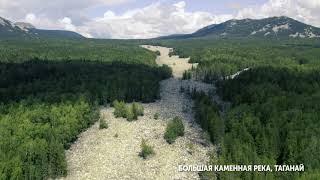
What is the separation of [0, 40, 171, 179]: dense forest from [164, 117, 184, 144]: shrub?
19344mm

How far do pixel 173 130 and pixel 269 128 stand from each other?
878 inches

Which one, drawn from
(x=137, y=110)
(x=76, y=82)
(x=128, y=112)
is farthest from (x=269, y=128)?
(x=76, y=82)

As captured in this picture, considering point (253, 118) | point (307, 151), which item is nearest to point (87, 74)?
point (253, 118)

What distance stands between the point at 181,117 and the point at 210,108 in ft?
29.0

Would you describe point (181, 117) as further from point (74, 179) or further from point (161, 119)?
point (74, 179)

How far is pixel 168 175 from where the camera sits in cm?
7931

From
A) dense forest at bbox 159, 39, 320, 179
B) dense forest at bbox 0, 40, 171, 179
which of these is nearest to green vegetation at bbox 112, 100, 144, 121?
dense forest at bbox 0, 40, 171, 179

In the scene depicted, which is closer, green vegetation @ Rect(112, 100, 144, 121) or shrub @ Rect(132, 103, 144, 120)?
green vegetation @ Rect(112, 100, 144, 121)

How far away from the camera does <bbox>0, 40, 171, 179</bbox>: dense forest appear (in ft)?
247

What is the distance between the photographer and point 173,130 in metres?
98.0

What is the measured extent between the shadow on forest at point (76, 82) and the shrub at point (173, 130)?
28.6 meters

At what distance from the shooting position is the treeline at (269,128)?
72.8 metres

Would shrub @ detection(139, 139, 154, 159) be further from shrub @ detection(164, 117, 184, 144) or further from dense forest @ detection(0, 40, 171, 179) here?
dense forest @ detection(0, 40, 171, 179)

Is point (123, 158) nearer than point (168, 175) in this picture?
No
